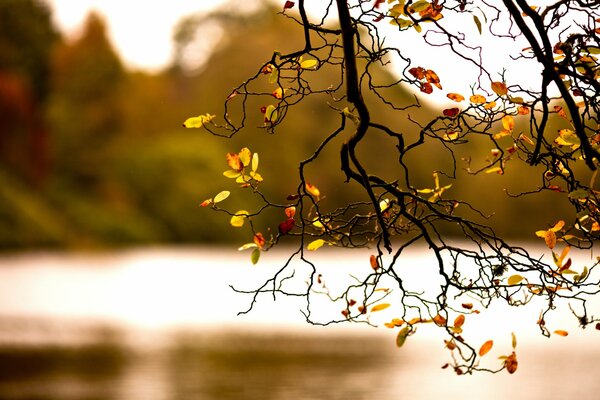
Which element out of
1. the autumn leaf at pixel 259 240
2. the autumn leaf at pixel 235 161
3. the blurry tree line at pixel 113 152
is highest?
the blurry tree line at pixel 113 152

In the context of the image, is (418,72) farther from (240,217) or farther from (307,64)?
(240,217)

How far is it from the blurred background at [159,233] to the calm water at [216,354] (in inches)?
1.3

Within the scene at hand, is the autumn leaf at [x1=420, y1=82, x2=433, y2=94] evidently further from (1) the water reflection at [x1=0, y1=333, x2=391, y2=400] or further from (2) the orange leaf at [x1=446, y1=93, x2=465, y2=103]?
(1) the water reflection at [x1=0, y1=333, x2=391, y2=400]

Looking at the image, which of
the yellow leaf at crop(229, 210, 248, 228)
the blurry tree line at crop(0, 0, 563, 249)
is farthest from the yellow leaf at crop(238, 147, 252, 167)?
the blurry tree line at crop(0, 0, 563, 249)

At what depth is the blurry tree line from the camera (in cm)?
3088

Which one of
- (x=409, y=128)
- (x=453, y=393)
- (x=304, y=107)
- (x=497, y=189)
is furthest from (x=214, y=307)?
(x=304, y=107)

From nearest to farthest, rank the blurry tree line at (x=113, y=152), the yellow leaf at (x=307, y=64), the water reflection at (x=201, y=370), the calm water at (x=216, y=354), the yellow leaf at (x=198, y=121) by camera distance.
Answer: the yellow leaf at (x=198, y=121) < the yellow leaf at (x=307, y=64) < the water reflection at (x=201, y=370) < the calm water at (x=216, y=354) < the blurry tree line at (x=113, y=152)

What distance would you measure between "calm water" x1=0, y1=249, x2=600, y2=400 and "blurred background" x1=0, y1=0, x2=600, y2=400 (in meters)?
0.03

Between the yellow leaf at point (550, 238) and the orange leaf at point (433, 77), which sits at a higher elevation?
the orange leaf at point (433, 77)

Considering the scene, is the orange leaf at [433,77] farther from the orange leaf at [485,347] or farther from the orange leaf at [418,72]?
the orange leaf at [485,347]

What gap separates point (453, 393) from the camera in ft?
28.5

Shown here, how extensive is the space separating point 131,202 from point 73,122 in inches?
116

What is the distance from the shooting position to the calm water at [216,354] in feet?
27.6

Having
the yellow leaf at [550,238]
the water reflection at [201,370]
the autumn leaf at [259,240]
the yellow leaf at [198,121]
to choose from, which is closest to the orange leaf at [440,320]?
the yellow leaf at [550,238]
